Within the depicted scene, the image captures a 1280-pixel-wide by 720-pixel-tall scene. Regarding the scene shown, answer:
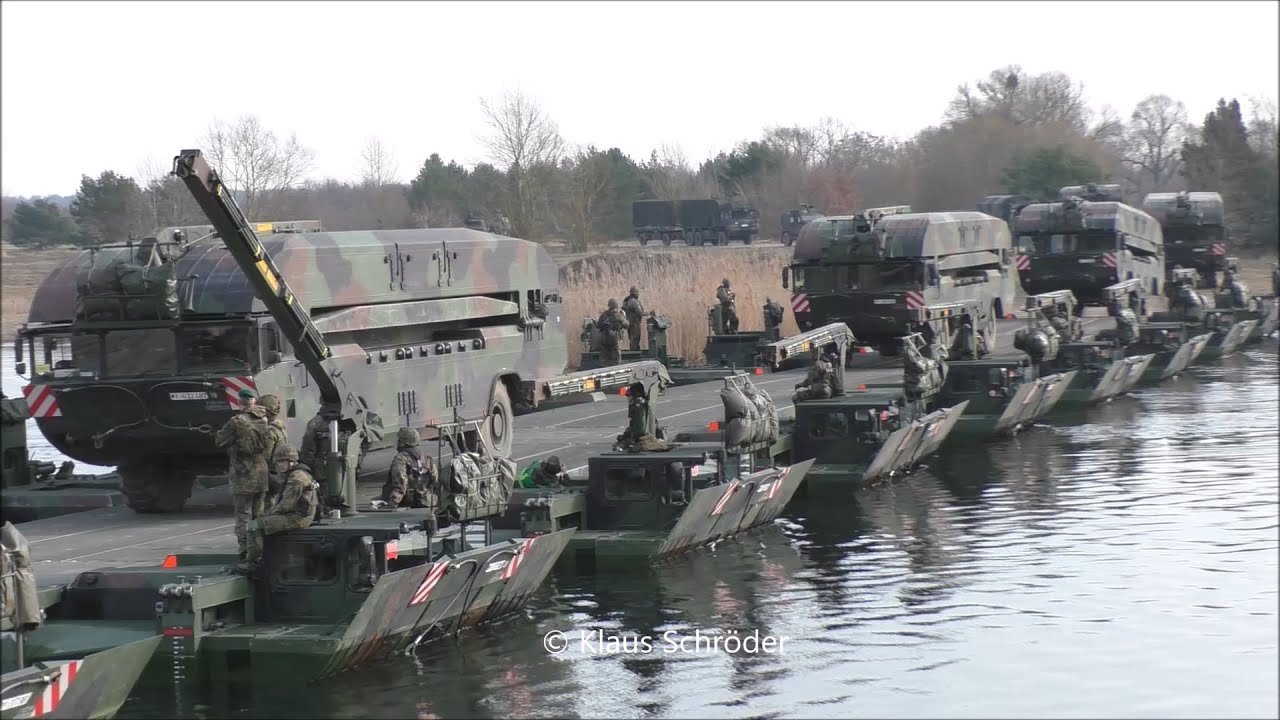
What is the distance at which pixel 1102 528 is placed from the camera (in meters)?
19.1

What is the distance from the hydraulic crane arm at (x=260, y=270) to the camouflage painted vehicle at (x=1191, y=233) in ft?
116

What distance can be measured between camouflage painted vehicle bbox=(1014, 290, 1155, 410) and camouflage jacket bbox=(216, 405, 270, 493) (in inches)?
676

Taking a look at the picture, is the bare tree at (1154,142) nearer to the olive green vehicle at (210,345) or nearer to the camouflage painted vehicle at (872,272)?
the camouflage painted vehicle at (872,272)

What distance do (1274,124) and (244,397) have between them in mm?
10262

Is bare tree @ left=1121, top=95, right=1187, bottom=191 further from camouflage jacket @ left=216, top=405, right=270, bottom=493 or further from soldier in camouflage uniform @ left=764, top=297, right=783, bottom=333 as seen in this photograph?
camouflage jacket @ left=216, top=405, right=270, bottom=493

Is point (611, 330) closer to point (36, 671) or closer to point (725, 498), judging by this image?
point (725, 498)

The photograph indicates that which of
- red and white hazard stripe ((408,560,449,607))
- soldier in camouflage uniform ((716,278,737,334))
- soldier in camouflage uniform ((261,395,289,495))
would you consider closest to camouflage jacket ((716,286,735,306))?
soldier in camouflage uniform ((716,278,737,334))

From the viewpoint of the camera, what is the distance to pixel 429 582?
1346 cm

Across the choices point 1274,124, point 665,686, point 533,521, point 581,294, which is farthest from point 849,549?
point 581,294

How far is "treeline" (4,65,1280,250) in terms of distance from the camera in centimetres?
3447

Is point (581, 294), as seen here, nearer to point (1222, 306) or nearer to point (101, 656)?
point (1222, 306)

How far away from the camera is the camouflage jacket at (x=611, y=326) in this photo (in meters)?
30.4

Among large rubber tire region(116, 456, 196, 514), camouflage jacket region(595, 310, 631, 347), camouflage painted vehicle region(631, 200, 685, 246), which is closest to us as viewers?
large rubber tire region(116, 456, 196, 514)

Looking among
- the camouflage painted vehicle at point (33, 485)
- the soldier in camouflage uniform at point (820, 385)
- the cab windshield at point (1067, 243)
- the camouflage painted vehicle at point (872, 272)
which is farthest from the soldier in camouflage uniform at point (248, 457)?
the cab windshield at point (1067, 243)
